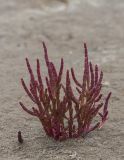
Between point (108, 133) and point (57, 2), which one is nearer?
point (108, 133)

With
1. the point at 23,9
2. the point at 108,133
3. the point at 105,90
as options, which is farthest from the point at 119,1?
the point at 108,133

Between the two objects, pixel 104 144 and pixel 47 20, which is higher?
pixel 47 20

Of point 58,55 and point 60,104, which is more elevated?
A: point 58,55

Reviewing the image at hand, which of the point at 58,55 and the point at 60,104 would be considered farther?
the point at 58,55

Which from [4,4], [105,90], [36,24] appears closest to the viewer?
[105,90]

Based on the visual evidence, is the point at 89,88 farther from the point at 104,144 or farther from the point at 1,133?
the point at 1,133

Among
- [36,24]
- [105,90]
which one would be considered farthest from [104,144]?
[36,24]

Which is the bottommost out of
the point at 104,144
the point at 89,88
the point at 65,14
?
the point at 104,144

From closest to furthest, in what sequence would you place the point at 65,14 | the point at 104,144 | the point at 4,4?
the point at 104,144
the point at 65,14
the point at 4,4
